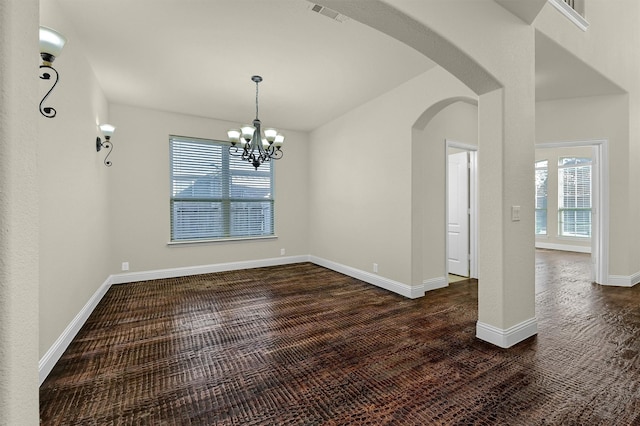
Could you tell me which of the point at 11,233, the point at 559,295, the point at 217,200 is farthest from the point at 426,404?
the point at 217,200

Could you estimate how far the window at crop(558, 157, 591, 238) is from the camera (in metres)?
7.63

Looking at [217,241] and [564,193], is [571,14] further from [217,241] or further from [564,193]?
[564,193]

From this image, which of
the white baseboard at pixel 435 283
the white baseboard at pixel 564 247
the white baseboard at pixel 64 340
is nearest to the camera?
the white baseboard at pixel 64 340

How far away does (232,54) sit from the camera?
308 centimetres

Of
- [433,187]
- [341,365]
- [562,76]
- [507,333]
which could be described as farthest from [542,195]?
[341,365]

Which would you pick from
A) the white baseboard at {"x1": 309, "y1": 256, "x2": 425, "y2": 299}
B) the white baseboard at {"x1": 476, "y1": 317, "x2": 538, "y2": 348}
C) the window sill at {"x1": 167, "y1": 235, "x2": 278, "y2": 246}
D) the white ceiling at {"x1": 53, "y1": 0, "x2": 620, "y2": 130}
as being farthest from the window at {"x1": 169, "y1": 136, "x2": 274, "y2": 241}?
the white baseboard at {"x1": 476, "y1": 317, "x2": 538, "y2": 348}

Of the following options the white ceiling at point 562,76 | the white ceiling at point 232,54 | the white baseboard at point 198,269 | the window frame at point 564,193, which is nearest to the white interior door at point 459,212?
the white ceiling at point 562,76

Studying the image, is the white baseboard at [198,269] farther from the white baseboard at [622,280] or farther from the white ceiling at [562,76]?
the white baseboard at [622,280]

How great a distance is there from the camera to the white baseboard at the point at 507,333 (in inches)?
97.2

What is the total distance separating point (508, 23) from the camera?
8.36 ft

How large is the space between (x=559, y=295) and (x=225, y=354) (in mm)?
4202

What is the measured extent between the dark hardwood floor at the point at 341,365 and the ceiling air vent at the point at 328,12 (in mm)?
2804

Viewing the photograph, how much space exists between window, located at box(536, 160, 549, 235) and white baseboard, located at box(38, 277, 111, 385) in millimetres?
10179

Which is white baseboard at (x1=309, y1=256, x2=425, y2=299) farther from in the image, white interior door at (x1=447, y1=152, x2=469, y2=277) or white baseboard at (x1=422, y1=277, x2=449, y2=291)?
white interior door at (x1=447, y1=152, x2=469, y2=277)
